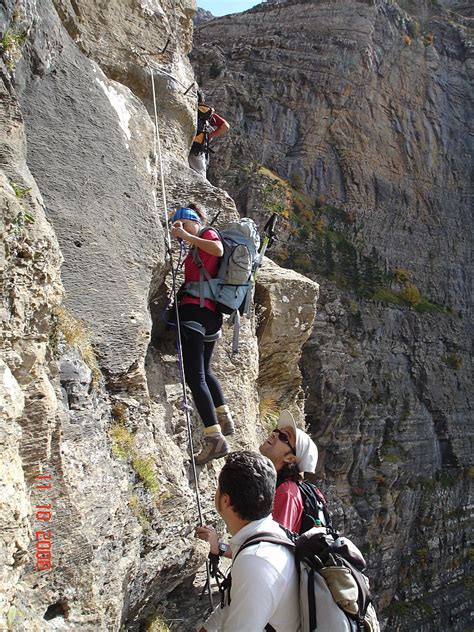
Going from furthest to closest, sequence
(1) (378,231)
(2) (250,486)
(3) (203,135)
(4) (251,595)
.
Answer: (1) (378,231)
(3) (203,135)
(2) (250,486)
(4) (251,595)

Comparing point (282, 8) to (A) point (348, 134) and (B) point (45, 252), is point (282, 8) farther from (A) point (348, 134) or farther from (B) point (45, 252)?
(B) point (45, 252)

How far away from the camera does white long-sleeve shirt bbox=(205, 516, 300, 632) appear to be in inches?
82.1

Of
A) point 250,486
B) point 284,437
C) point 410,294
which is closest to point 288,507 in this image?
point 284,437

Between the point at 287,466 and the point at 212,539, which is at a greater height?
the point at 287,466

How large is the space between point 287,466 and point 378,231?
31369 mm

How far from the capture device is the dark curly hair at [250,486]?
95.0 inches

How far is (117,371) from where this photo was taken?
3.99 metres

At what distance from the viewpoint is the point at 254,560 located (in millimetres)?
2162

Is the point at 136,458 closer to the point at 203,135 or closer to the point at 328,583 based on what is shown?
the point at 328,583

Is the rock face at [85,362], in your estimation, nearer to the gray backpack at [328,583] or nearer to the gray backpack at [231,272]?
the gray backpack at [231,272]

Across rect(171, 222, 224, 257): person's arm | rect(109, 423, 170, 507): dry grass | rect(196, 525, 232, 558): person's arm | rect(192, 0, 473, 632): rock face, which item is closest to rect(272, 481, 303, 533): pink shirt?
rect(196, 525, 232, 558): person's arm
